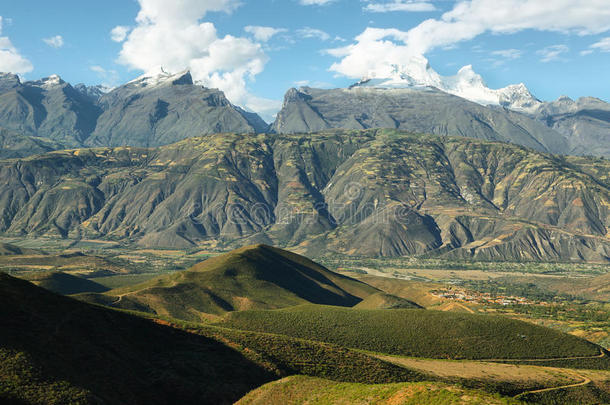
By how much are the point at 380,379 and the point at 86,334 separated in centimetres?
6066

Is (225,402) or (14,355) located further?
(225,402)

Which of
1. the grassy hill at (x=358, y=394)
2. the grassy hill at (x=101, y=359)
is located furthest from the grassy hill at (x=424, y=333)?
the grassy hill at (x=358, y=394)

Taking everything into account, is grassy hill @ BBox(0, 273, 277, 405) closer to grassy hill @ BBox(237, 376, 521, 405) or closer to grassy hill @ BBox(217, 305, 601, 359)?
grassy hill @ BBox(237, 376, 521, 405)

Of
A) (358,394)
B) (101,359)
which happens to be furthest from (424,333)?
(101,359)

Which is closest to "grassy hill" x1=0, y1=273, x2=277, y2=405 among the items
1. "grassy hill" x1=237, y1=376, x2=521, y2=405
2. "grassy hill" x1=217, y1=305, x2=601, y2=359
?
"grassy hill" x1=237, y1=376, x2=521, y2=405

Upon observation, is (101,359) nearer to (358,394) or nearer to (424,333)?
(358,394)

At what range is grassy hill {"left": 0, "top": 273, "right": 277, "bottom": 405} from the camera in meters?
69.1

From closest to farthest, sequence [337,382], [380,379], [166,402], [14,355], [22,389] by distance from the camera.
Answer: [22,389], [14,355], [166,402], [337,382], [380,379]

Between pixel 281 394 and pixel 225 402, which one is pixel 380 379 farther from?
pixel 225 402

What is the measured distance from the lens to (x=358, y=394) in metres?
84.9

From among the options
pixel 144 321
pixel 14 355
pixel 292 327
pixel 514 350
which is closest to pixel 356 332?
pixel 292 327

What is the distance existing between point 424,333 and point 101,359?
109 m

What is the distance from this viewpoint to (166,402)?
81.0 m

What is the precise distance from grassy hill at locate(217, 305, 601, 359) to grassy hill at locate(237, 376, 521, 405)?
5573 centimetres
